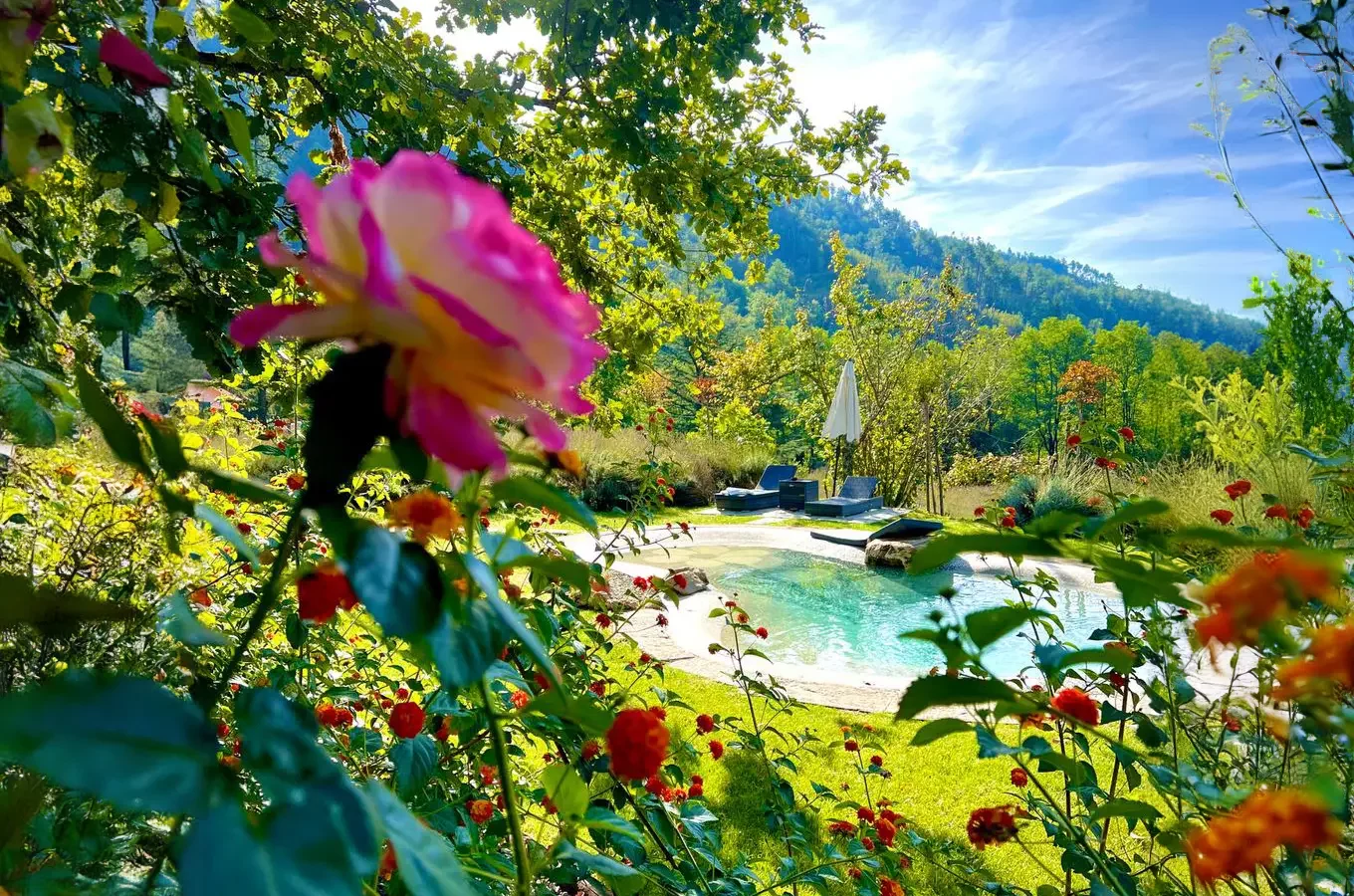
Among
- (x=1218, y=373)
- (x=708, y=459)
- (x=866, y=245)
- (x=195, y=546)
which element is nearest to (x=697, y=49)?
(x=195, y=546)

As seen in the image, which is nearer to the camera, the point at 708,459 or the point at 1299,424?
the point at 1299,424

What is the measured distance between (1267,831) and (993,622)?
0.18 meters

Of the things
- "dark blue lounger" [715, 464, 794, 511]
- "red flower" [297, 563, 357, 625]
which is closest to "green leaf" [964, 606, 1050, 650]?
"red flower" [297, 563, 357, 625]

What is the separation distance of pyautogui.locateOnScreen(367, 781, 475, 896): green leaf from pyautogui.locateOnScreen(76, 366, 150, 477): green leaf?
7.2 inches

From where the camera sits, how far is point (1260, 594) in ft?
0.94

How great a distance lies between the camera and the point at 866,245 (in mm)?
114812

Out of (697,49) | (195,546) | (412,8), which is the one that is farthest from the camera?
(697,49)

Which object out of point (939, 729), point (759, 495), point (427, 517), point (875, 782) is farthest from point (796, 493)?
point (427, 517)

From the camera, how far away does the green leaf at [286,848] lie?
0.67ft

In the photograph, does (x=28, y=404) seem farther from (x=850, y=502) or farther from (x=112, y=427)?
(x=850, y=502)

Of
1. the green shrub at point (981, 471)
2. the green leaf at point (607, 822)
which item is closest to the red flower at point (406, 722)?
the green leaf at point (607, 822)

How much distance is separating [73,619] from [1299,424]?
35.2 feet

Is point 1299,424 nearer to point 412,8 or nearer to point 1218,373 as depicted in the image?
point 412,8

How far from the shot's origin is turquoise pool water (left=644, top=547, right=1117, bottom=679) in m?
5.82
